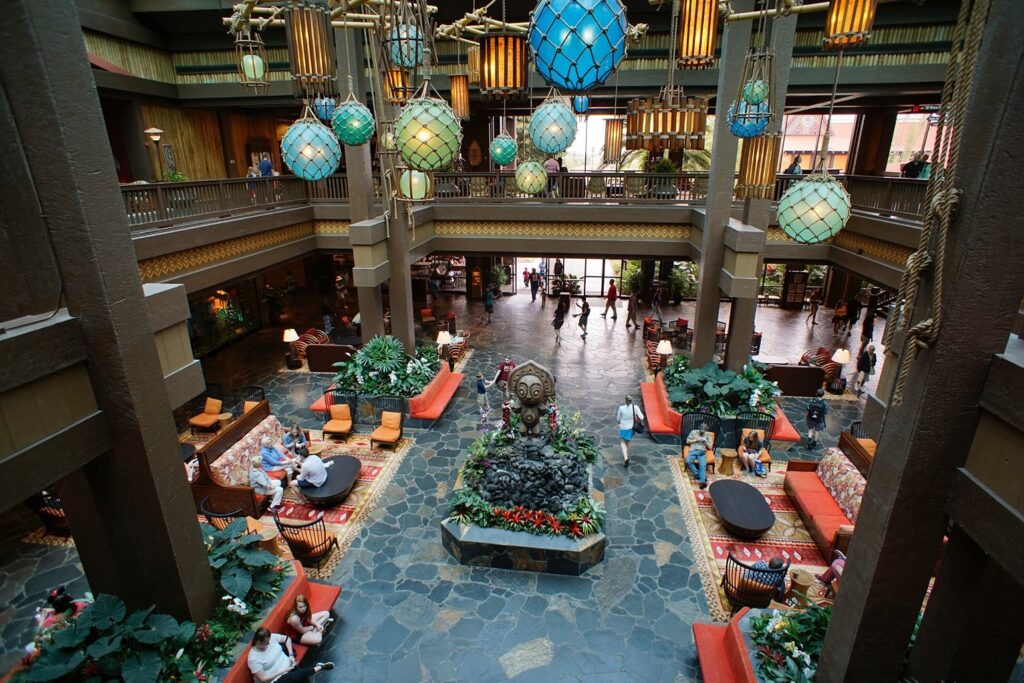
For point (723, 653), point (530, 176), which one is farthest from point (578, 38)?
point (723, 653)

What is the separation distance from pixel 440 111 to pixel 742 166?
500 cm

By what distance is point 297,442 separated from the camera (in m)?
11.1

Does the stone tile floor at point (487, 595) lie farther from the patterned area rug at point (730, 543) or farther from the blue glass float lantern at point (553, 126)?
the blue glass float lantern at point (553, 126)

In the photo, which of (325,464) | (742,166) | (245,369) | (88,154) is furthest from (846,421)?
(245,369)

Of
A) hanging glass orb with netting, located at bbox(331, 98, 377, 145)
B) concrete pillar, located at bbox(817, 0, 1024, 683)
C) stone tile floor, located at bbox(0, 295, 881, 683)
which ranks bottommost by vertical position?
stone tile floor, located at bbox(0, 295, 881, 683)

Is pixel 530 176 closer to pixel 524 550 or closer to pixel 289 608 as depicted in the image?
pixel 524 550

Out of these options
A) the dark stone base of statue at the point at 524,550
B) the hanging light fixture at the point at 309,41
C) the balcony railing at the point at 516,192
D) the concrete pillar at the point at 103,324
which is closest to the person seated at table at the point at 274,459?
the dark stone base of statue at the point at 524,550

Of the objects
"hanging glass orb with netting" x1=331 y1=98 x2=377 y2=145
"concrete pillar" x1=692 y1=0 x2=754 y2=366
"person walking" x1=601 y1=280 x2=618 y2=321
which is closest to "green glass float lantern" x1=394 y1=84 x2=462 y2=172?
"hanging glass orb with netting" x1=331 y1=98 x2=377 y2=145

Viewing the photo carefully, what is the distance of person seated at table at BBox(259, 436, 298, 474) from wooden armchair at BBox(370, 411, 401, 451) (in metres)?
1.81

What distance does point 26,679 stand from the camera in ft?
14.3

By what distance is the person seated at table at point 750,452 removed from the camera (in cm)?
1059

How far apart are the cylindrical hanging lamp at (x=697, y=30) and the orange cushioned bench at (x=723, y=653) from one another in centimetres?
626

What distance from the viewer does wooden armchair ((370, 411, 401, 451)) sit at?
11469 mm

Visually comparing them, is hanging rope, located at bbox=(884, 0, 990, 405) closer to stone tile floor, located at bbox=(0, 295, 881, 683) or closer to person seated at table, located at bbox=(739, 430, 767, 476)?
stone tile floor, located at bbox=(0, 295, 881, 683)
